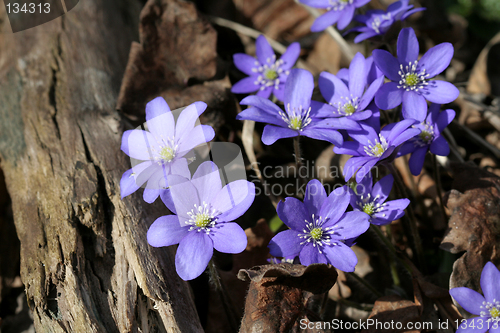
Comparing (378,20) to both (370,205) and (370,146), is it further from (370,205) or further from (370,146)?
(370,205)

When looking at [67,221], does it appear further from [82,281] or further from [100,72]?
[100,72]

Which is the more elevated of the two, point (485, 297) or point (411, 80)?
point (411, 80)

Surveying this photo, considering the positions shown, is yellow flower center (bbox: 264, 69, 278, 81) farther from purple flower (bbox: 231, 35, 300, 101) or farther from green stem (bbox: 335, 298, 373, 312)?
green stem (bbox: 335, 298, 373, 312)

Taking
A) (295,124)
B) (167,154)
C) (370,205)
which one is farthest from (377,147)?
(167,154)

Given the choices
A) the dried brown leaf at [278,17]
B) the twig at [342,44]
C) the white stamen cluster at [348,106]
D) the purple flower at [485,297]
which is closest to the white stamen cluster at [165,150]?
the white stamen cluster at [348,106]

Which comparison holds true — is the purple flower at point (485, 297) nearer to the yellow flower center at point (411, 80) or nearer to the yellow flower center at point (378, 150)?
the yellow flower center at point (378, 150)

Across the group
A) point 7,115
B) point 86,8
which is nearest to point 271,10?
point 86,8
